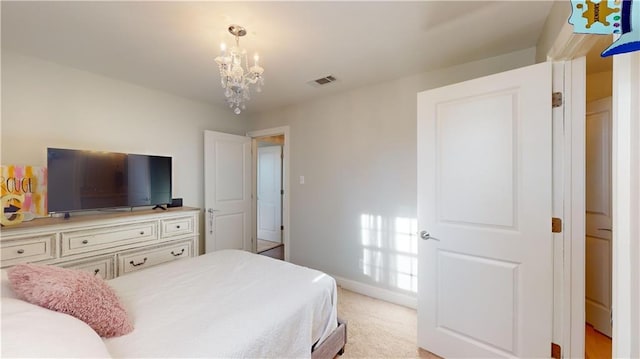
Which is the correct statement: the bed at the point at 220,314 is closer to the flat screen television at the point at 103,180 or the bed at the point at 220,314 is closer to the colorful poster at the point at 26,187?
the flat screen television at the point at 103,180

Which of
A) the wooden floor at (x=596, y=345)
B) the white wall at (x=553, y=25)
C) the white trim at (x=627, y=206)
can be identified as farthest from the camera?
the wooden floor at (x=596, y=345)

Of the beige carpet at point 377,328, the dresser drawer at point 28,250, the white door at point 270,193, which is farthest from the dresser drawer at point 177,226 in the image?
the white door at point 270,193

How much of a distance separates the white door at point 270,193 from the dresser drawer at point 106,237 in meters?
2.86

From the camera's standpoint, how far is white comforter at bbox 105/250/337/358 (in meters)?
0.97

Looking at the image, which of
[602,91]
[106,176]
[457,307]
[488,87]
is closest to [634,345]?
[457,307]

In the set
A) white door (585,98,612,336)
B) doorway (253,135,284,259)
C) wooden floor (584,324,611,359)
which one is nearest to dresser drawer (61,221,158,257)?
doorway (253,135,284,259)

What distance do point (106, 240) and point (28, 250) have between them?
438 mm

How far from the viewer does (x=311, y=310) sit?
1.37 metres

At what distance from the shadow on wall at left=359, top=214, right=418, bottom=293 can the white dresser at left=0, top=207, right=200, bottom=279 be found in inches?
77.3

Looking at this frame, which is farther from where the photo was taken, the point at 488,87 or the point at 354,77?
the point at 354,77

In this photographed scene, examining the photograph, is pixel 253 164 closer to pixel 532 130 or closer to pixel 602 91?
pixel 532 130

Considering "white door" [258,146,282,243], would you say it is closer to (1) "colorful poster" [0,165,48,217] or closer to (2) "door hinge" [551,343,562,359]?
(1) "colorful poster" [0,165,48,217]

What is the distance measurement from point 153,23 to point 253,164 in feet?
7.89

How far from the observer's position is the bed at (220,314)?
3.00 ft
